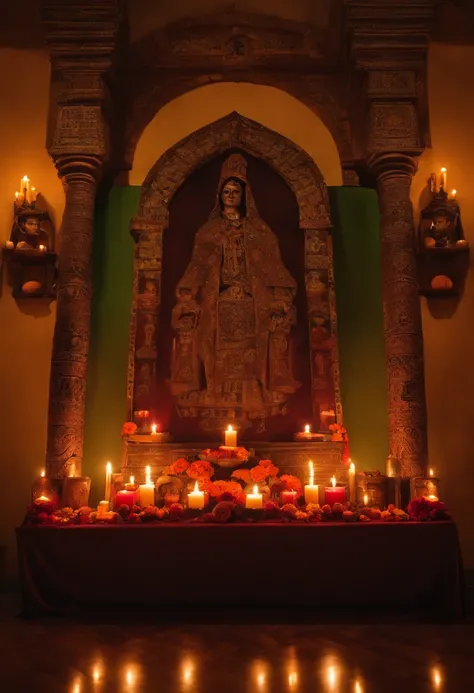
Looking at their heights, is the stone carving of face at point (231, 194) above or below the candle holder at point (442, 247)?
above

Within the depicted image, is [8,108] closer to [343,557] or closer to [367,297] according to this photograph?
[367,297]

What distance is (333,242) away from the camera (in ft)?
22.9

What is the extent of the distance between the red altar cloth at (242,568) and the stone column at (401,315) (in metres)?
1.33

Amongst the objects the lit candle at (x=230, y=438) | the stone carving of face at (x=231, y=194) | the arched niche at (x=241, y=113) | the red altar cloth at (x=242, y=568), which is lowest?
the red altar cloth at (x=242, y=568)

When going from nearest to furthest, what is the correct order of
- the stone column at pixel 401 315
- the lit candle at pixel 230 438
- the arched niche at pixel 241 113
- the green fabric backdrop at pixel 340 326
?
the lit candle at pixel 230 438 < the stone column at pixel 401 315 < the green fabric backdrop at pixel 340 326 < the arched niche at pixel 241 113

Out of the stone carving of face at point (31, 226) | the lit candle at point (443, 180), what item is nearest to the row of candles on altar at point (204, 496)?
the stone carving of face at point (31, 226)

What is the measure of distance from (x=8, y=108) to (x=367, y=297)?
4467 millimetres

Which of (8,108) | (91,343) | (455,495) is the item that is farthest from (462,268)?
(8,108)

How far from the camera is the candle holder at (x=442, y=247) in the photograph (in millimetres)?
6511

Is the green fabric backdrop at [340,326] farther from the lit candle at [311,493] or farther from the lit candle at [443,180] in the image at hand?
the lit candle at [311,493]

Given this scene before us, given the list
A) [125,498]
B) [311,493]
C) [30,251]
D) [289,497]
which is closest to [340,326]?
[311,493]

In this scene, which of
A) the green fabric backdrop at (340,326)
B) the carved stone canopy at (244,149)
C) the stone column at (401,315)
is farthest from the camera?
the carved stone canopy at (244,149)

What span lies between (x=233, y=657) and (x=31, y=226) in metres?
4.67

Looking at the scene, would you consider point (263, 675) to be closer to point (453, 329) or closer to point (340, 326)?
point (340, 326)
